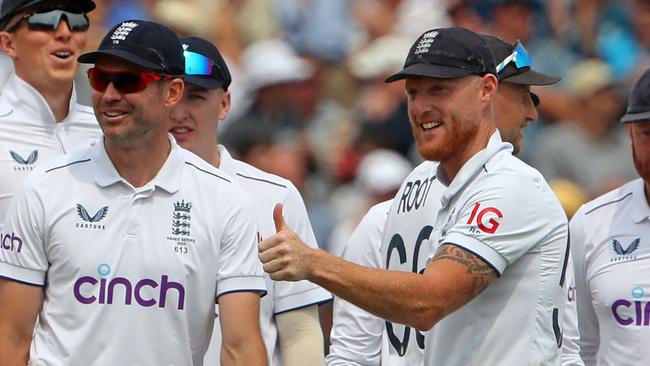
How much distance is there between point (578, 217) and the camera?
7.43 m

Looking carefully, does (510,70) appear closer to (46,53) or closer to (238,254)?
(238,254)

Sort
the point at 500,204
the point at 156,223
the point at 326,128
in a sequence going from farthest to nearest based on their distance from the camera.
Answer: the point at 326,128, the point at 156,223, the point at 500,204

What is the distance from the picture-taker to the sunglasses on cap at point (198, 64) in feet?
23.3

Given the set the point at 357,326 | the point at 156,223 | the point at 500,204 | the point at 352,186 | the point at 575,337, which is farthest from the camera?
the point at 352,186

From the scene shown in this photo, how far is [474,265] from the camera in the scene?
5.39 m

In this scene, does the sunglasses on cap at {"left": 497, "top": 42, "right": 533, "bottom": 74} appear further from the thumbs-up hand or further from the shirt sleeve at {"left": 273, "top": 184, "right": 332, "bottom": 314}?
the thumbs-up hand

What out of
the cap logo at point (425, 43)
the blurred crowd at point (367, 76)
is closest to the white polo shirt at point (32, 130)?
the cap logo at point (425, 43)

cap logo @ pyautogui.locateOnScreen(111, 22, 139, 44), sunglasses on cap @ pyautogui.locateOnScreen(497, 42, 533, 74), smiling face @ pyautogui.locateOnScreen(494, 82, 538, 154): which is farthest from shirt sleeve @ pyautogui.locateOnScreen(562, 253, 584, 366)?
cap logo @ pyautogui.locateOnScreen(111, 22, 139, 44)

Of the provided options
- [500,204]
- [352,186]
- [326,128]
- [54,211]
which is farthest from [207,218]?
[326,128]

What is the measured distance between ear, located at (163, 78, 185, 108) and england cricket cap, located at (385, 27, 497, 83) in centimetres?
94

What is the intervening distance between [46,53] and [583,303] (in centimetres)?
279

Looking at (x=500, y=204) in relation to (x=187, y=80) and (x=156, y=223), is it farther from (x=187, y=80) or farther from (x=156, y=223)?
(x=187, y=80)

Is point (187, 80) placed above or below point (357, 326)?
above

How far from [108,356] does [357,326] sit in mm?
1912
